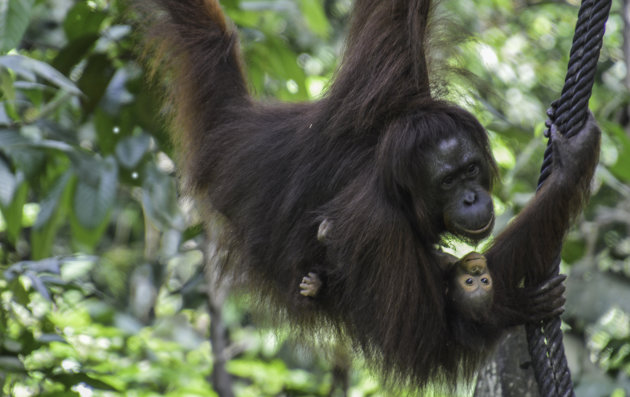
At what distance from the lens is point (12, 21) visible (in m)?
2.93

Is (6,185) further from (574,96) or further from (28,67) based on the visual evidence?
(574,96)

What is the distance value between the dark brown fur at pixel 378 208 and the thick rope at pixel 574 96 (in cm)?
21

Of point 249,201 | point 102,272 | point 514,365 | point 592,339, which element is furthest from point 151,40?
point 102,272

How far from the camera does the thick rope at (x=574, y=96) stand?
2479 mm

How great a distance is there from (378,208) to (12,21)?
1.48m

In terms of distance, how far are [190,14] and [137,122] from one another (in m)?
0.61

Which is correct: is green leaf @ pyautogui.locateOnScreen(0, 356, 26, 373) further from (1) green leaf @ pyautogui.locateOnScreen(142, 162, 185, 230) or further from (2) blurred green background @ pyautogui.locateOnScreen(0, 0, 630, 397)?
(1) green leaf @ pyautogui.locateOnScreen(142, 162, 185, 230)

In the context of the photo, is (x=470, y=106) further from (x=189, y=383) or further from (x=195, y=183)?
(x=189, y=383)

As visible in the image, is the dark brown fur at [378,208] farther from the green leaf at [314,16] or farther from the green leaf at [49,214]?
the green leaf at [314,16]

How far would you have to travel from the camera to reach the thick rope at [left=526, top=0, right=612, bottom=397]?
2.48 metres

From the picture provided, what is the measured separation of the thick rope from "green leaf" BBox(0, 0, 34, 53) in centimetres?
189

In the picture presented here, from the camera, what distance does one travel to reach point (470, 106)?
10.4 feet

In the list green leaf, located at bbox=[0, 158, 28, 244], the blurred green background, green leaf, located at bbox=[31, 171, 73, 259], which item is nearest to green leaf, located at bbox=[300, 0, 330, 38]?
the blurred green background

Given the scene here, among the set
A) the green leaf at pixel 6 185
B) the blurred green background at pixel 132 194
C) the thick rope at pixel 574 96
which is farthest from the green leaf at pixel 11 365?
the thick rope at pixel 574 96
